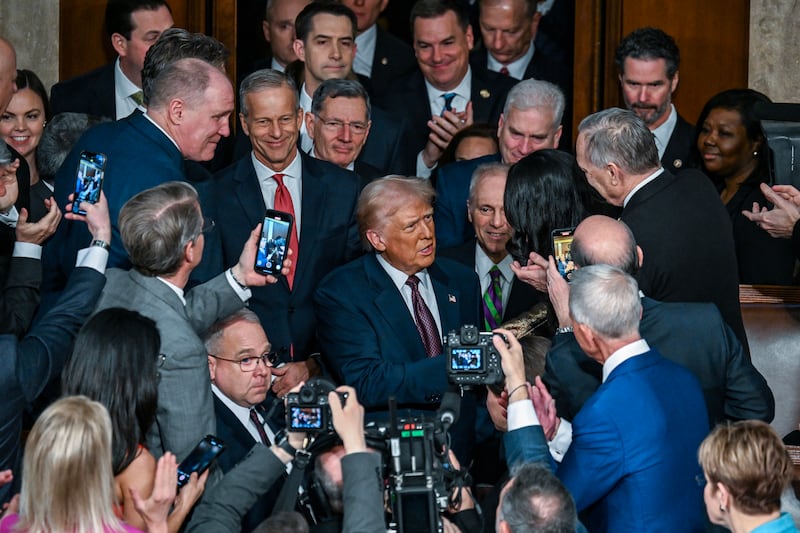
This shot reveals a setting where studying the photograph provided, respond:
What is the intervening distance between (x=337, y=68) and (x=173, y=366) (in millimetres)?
2521

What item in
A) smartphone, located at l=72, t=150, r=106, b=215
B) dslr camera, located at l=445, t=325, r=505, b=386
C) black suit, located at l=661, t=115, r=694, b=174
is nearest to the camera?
dslr camera, located at l=445, t=325, r=505, b=386

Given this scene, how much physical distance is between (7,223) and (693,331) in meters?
2.42

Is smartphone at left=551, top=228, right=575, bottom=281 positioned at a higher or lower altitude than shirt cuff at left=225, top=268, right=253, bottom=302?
higher

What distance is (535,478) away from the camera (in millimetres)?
3656

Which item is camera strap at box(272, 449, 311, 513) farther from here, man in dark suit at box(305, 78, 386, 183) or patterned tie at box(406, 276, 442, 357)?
man in dark suit at box(305, 78, 386, 183)

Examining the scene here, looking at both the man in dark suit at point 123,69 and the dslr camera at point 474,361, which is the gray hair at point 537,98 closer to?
the man in dark suit at point 123,69

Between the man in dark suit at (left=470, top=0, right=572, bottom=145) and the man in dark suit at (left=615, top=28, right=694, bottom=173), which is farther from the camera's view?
the man in dark suit at (left=470, top=0, right=572, bottom=145)

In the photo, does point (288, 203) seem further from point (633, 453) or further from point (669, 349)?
point (633, 453)

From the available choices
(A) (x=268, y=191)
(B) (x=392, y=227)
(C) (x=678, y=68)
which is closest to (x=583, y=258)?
(B) (x=392, y=227)

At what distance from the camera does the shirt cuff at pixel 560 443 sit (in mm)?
4496

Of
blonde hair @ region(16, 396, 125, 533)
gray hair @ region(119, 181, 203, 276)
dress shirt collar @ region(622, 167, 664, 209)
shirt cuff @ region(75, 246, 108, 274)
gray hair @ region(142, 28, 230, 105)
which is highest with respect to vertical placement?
gray hair @ region(142, 28, 230, 105)

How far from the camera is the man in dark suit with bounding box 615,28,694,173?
673cm

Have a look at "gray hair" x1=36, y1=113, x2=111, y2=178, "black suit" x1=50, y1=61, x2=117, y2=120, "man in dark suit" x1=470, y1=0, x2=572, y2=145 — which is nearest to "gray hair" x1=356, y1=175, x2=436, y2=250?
"gray hair" x1=36, y1=113, x2=111, y2=178

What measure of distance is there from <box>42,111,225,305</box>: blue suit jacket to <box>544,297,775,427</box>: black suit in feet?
4.47
